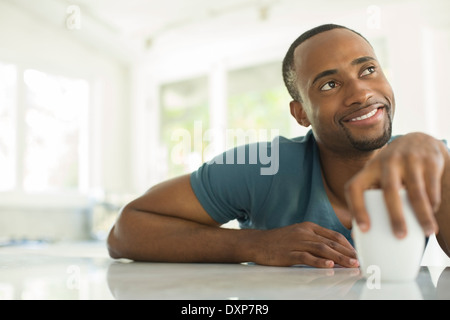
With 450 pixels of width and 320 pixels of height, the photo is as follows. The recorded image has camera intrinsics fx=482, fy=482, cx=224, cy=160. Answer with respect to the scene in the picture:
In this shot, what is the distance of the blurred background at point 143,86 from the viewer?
2986 mm

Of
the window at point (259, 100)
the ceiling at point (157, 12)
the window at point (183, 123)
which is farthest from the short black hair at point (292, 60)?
the window at point (183, 123)

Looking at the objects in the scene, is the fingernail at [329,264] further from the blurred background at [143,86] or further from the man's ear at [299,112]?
the blurred background at [143,86]

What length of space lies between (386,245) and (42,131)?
Result: 3.59 meters

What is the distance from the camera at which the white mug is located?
0.53m

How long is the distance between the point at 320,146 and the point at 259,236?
33 cm

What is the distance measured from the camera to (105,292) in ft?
1.66

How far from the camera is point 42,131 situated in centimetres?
375

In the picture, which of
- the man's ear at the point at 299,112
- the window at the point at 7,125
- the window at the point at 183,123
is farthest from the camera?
the window at the point at 183,123

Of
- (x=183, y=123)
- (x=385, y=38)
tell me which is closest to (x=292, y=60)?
(x=385, y=38)

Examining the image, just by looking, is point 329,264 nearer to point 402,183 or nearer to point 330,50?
point 402,183

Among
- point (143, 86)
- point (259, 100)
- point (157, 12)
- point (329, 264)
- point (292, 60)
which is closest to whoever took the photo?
point (329, 264)

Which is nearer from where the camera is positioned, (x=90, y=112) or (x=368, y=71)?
(x=368, y=71)
